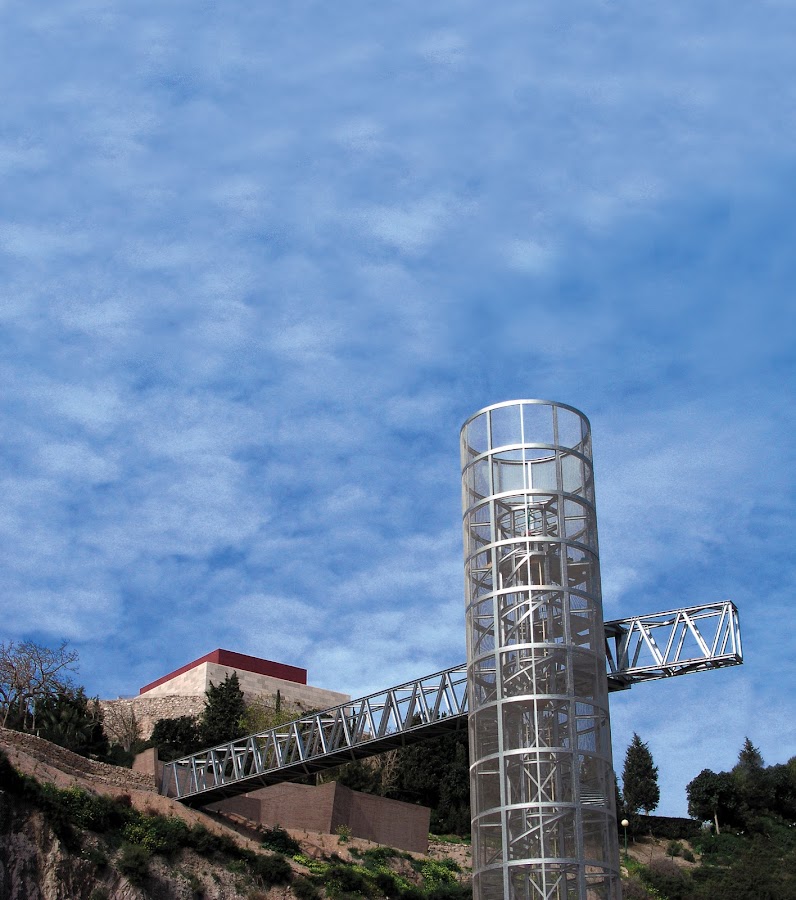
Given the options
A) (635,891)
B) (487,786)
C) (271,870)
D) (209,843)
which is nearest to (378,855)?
(271,870)

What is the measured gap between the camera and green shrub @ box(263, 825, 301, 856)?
50.7 metres

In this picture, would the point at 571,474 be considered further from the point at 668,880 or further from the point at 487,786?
the point at 668,880

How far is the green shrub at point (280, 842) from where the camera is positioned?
50656 millimetres

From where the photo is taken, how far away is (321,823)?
54.6 meters

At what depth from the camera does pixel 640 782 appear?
245ft

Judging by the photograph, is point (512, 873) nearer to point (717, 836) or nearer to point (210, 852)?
point (210, 852)

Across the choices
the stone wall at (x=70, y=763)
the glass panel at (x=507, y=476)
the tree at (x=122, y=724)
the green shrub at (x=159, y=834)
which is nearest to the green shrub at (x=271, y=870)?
the green shrub at (x=159, y=834)

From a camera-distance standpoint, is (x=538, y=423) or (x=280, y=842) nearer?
(x=538, y=423)

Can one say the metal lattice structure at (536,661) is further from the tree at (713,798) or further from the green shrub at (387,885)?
the tree at (713,798)

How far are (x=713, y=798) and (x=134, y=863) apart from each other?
4173 centimetres

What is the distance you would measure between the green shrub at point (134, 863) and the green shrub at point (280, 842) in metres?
6.75

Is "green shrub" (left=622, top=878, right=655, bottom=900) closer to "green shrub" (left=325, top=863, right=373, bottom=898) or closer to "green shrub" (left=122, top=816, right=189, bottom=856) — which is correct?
"green shrub" (left=325, top=863, right=373, bottom=898)

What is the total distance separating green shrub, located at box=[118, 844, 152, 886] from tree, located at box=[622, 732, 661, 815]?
121ft

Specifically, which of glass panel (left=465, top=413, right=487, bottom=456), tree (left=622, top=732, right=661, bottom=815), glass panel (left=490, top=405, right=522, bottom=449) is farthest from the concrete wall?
glass panel (left=490, top=405, right=522, bottom=449)
